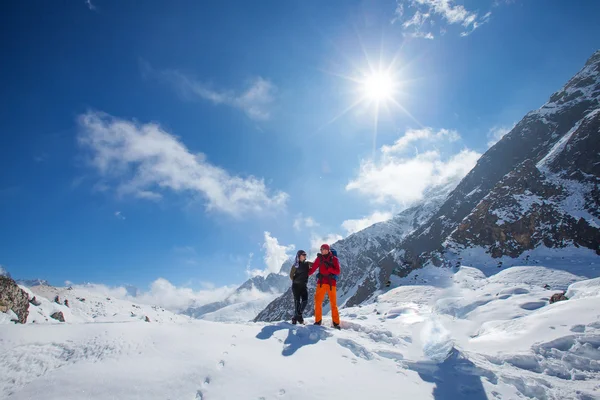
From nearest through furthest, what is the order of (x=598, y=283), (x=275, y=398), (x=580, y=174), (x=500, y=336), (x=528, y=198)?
(x=275, y=398) < (x=500, y=336) < (x=598, y=283) < (x=580, y=174) < (x=528, y=198)

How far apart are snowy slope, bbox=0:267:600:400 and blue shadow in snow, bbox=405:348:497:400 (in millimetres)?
20

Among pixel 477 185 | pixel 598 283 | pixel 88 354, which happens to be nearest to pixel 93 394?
pixel 88 354

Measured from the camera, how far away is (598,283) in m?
11.1

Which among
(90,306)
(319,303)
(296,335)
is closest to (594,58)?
(319,303)

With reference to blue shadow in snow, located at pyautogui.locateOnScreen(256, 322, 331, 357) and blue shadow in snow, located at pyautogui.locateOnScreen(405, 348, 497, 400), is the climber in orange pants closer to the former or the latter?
blue shadow in snow, located at pyautogui.locateOnScreen(256, 322, 331, 357)

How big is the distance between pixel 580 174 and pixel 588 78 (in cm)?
4703

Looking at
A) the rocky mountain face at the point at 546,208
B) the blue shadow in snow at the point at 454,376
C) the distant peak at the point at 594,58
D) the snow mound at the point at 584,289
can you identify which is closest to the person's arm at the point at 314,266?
the blue shadow in snow at the point at 454,376

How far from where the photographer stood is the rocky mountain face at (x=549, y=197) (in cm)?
4669

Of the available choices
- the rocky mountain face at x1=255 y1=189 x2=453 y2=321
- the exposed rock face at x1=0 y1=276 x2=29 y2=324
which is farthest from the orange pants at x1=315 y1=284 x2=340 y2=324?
the rocky mountain face at x1=255 y1=189 x2=453 y2=321

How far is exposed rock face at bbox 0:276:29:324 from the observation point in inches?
517

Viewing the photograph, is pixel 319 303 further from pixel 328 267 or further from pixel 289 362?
pixel 289 362

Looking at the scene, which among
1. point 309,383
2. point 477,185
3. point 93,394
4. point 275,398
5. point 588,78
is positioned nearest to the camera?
point 93,394

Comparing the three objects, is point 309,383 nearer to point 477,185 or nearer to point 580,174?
point 580,174

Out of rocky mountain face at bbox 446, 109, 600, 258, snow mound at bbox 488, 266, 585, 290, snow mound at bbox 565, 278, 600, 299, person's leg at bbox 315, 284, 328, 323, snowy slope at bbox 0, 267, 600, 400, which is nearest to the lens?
snowy slope at bbox 0, 267, 600, 400
